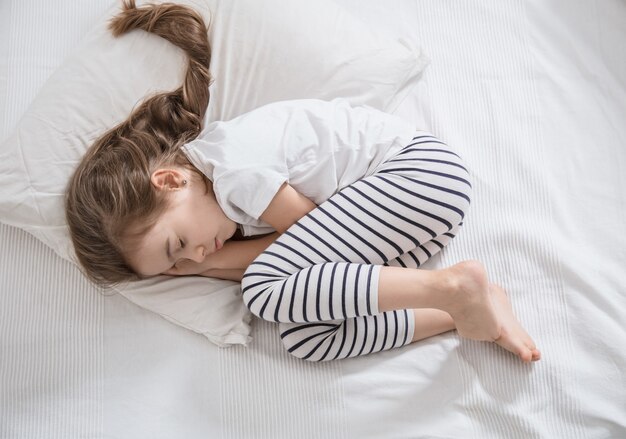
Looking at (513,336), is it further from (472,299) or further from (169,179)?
(169,179)

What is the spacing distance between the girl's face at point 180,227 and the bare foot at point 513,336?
0.51m

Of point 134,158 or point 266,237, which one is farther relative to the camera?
point 266,237

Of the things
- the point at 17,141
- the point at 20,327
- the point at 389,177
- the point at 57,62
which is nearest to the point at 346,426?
the point at 389,177

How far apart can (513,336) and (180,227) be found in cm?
60

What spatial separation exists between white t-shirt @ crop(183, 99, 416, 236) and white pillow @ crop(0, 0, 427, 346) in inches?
3.2

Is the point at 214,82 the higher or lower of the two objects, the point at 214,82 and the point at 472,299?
the higher

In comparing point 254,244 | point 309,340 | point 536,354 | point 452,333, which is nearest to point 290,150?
point 254,244

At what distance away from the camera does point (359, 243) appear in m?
1.15

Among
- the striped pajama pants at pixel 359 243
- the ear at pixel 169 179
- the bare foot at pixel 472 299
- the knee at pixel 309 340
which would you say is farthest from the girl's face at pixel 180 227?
the bare foot at pixel 472 299

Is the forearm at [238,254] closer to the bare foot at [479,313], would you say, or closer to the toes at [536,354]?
the bare foot at [479,313]

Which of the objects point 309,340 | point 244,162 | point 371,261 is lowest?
point 309,340

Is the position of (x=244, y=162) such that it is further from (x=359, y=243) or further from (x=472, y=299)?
(x=472, y=299)

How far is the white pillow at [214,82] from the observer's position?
118 cm

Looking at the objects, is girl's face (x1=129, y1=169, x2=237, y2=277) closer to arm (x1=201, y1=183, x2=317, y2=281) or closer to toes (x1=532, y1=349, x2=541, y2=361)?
arm (x1=201, y1=183, x2=317, y2=281)
